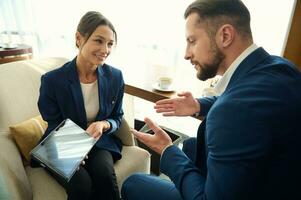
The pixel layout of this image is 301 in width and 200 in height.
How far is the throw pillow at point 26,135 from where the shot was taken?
3.99ft

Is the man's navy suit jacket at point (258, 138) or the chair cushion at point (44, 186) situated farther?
the chair cushion at point (44, 186)

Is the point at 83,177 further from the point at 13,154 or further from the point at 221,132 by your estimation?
the point at 221,132

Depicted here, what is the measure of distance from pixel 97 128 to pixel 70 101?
0.21 metres

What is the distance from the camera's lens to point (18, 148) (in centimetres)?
121

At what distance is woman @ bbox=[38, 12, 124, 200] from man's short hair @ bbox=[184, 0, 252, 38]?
587 mm

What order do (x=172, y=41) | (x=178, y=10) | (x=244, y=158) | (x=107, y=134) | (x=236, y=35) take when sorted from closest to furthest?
(x=244, y=158) → (x=236, y=35) → (x=107, y=134) → (x=178, y=10) → (x=172, y=41)

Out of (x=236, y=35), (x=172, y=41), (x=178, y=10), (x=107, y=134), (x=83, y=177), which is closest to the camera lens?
(x=236, y=35)

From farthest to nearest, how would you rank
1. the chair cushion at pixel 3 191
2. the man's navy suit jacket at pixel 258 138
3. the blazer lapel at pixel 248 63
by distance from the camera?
the chair cushion at pixel 3 191 < the blazer lapel at pixel 248 63 < the man's navy suit jacket at pixel 258 138

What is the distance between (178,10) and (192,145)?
3.30 ft

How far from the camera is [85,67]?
4.30ft

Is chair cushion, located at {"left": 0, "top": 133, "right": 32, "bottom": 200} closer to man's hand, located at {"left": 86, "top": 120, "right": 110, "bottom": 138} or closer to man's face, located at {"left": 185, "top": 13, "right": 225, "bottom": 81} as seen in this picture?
man's hand, located at {"left": 86, "top": 120, "right": 110, "bottom": 138}

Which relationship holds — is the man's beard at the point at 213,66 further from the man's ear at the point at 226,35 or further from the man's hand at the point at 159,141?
the man's hand at the point at 159,141

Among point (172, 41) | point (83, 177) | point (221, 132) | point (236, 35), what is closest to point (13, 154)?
point (83, 177)

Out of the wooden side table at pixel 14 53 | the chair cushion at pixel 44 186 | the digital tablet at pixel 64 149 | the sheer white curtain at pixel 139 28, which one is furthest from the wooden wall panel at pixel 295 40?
the wooden side table at pixel 14 53
